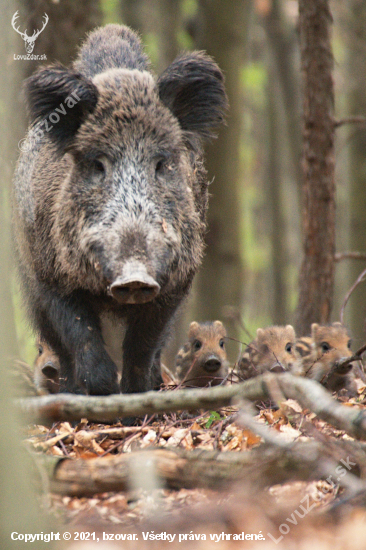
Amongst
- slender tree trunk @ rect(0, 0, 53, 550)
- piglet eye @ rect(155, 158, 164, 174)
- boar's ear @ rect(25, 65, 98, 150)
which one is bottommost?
slender tree trunk @ rect(0, 0, 53, 550)

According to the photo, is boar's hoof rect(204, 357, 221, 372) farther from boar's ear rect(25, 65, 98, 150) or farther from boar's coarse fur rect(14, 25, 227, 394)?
boar's ear rect(25, 65, 98, 150)

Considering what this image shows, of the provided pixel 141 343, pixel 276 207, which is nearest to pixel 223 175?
pixel 141 343

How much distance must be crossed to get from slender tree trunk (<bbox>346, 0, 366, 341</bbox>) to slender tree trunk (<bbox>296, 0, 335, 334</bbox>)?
2.46 meters

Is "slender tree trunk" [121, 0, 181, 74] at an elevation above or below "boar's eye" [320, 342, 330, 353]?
above

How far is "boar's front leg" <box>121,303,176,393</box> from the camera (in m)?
5.35

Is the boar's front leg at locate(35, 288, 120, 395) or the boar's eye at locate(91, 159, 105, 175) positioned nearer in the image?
the boar's front leg at locate(35, 288, 120, 395)

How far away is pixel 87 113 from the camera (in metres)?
5.09

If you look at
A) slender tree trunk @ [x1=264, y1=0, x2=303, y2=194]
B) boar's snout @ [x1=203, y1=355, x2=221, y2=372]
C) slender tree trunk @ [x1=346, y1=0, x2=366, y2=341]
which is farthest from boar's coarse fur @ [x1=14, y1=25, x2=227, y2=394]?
slender tree trunk @ [x1=264, y1=0, x2=303, y2=194]

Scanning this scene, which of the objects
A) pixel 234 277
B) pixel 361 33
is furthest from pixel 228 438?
pixel 361 33

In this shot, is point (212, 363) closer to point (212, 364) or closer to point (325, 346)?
point (212, 364)

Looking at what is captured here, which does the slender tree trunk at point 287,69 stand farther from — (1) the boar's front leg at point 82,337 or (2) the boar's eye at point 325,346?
(1) the boar's front leg at point 82,337

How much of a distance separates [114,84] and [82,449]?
273 centimetres

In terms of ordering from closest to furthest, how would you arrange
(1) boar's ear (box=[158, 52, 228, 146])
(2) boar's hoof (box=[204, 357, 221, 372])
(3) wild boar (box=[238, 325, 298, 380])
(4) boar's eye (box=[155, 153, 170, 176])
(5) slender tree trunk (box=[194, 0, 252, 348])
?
(4) boar's eye (box=[155, 153, 170, 176]), (1) boar's ear (box=[158, 52, 228, 146]), (3) wild boar (box=[238, 325, 298, 380]), (2) boar's hoof (box=[204, 357, 221, 372]), (5) slender tree trunk (box=[194, 0, 252, 348])

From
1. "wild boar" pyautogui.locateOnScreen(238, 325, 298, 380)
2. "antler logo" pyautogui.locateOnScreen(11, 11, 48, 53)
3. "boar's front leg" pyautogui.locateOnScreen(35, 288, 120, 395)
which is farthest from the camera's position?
"antler logo" pyautogui.locateOnScreen(11, 11, 48, 53)
